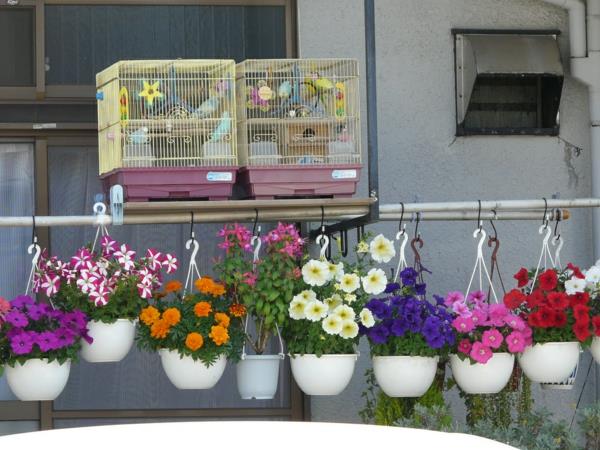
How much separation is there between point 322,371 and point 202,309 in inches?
22.0

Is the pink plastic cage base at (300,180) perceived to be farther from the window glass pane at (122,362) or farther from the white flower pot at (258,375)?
the window glass pane at (122,362)

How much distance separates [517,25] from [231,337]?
7.95ft

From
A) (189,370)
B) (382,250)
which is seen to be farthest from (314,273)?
(189,370)

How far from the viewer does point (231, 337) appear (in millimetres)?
5598

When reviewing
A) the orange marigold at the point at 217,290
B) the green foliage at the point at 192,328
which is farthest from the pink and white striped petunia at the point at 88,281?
the orange marigold at the point at 217,290

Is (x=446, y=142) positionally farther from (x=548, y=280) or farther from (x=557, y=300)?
(x=557, y=300)

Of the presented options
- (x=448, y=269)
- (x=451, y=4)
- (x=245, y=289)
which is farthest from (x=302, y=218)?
(x=451, y=4)

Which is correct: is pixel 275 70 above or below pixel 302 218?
above

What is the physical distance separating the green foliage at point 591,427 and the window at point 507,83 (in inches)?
64.3

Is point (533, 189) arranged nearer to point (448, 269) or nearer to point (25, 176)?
point (448, 269)

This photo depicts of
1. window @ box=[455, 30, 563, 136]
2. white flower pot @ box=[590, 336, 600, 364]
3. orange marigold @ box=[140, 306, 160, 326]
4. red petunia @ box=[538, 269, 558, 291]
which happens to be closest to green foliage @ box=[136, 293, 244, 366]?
orange marigold @ box=[140, 306, 160, 326]

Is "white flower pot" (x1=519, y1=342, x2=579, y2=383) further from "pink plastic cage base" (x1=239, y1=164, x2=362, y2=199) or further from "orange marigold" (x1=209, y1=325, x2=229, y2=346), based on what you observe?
"orange marigold" (x1=209, y1=325, x2=229, y2=346)

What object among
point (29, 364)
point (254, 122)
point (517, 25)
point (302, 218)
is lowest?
point (29, 364)

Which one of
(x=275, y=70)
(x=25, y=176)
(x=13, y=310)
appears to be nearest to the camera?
(x=13, y=310)
